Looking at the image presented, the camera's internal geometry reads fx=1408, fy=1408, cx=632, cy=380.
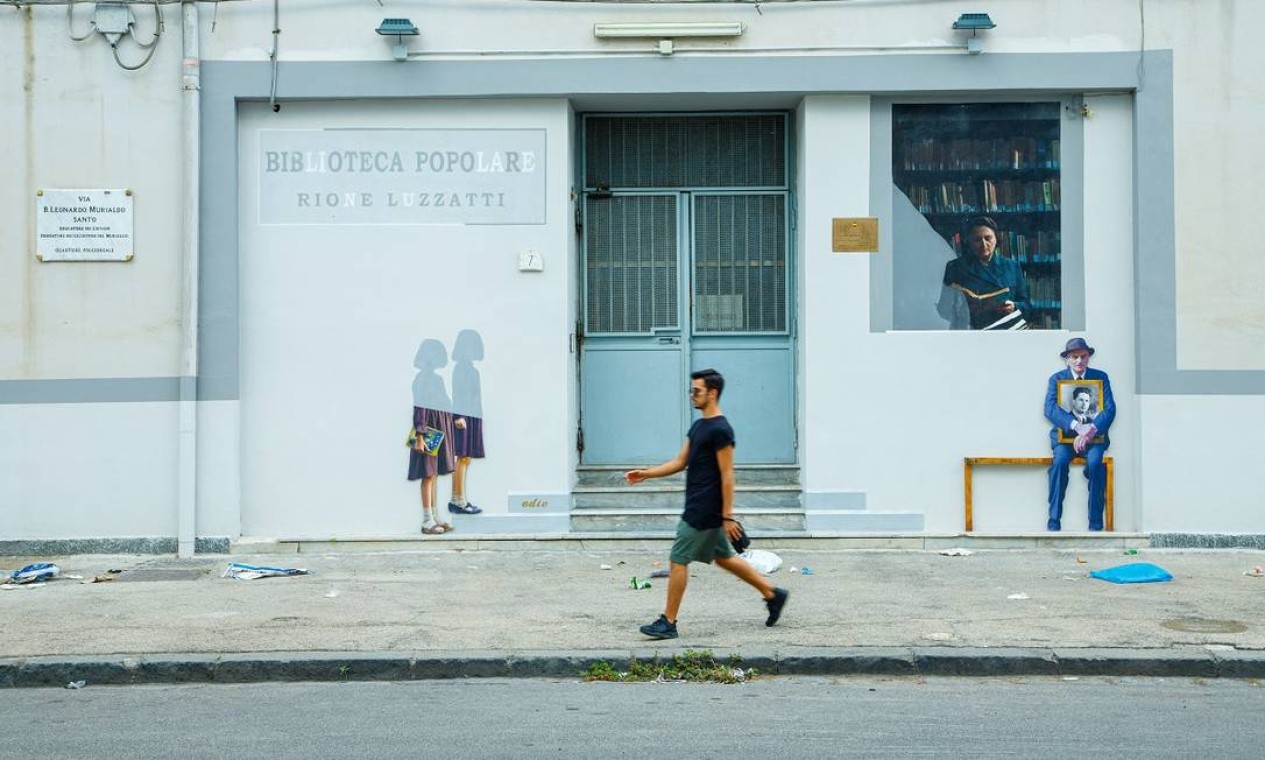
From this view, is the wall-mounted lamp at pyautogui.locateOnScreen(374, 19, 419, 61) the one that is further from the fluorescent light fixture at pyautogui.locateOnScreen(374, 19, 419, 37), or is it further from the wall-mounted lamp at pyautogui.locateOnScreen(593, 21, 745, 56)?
the wall-mounted lamp at pyautogui.locateOnScreen(593, 21, 745, 56)

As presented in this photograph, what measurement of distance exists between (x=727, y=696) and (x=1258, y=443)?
6.86 metres

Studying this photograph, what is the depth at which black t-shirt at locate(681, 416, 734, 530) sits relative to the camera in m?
8.65

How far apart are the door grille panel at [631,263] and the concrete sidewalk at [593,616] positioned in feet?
7.29

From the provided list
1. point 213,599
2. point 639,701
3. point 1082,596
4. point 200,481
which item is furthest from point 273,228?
point 1082,596

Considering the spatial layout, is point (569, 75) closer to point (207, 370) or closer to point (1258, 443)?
point (207, 370)

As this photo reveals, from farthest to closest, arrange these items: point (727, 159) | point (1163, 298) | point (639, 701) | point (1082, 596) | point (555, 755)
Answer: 1. point (727, 159)
2. point (1163, 298)
3. point (1082, 596)
4. point (639, 701)
5. point (555, 755)

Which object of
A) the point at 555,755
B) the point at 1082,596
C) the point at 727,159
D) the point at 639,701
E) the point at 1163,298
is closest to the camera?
the point at 555,755

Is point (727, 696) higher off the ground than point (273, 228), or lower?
lower

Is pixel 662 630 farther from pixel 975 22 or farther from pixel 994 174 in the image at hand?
pixel 975 22

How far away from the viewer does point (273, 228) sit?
12.5 m

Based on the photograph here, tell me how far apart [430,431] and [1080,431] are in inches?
224

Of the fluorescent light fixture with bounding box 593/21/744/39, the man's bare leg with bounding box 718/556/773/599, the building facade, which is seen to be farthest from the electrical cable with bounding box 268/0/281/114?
the man's bare leg with bounding box 718/556/773/599

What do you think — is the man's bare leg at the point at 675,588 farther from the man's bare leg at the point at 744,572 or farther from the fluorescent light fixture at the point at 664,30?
the fluorescent light fixture at the point at 664,30

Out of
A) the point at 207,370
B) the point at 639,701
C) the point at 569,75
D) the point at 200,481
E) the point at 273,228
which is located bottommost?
the point at 639,701
